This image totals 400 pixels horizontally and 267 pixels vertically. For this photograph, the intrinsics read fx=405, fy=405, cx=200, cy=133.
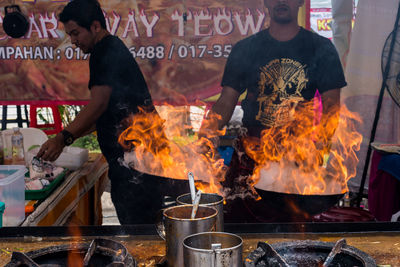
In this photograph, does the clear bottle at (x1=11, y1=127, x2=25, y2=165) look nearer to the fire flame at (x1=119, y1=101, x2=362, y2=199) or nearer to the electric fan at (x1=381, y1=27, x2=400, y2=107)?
the fire flame at (x1=119, y1=101, x2=362, y2=199)

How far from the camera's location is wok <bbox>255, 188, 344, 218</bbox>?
240 centimetres

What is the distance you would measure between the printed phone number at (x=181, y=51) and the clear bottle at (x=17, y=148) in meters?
1.36

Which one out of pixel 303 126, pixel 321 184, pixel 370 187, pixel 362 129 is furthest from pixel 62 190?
pixel 362 129

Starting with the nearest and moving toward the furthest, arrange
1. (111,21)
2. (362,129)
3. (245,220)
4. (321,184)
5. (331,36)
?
(321,184) → (245,220) → (111,21) → (331,36) → (362,129)

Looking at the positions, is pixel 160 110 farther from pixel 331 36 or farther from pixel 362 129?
pixel 362 129

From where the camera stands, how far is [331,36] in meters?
4.66

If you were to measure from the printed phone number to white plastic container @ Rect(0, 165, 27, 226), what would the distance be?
1.93m

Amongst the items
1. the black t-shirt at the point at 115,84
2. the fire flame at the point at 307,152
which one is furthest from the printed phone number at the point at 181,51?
the fire flame at the point at 307,152

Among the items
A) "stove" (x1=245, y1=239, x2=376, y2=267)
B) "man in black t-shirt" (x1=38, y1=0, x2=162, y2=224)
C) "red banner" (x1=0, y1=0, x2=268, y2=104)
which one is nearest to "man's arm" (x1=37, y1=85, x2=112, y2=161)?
"man in black t-shirt" (x1=38, y1=0, x2=162, y2=224)

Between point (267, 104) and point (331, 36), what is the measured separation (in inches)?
48.0

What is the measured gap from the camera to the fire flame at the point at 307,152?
3.05 meters

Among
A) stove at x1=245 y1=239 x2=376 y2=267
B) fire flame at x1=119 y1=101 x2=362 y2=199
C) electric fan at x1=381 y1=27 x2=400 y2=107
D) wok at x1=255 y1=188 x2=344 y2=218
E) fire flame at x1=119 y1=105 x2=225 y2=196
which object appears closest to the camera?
stove at x1=245 y1=239 x2=376 y2=267

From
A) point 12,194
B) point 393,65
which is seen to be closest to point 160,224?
point 12,194

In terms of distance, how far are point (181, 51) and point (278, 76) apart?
104 centimetres
